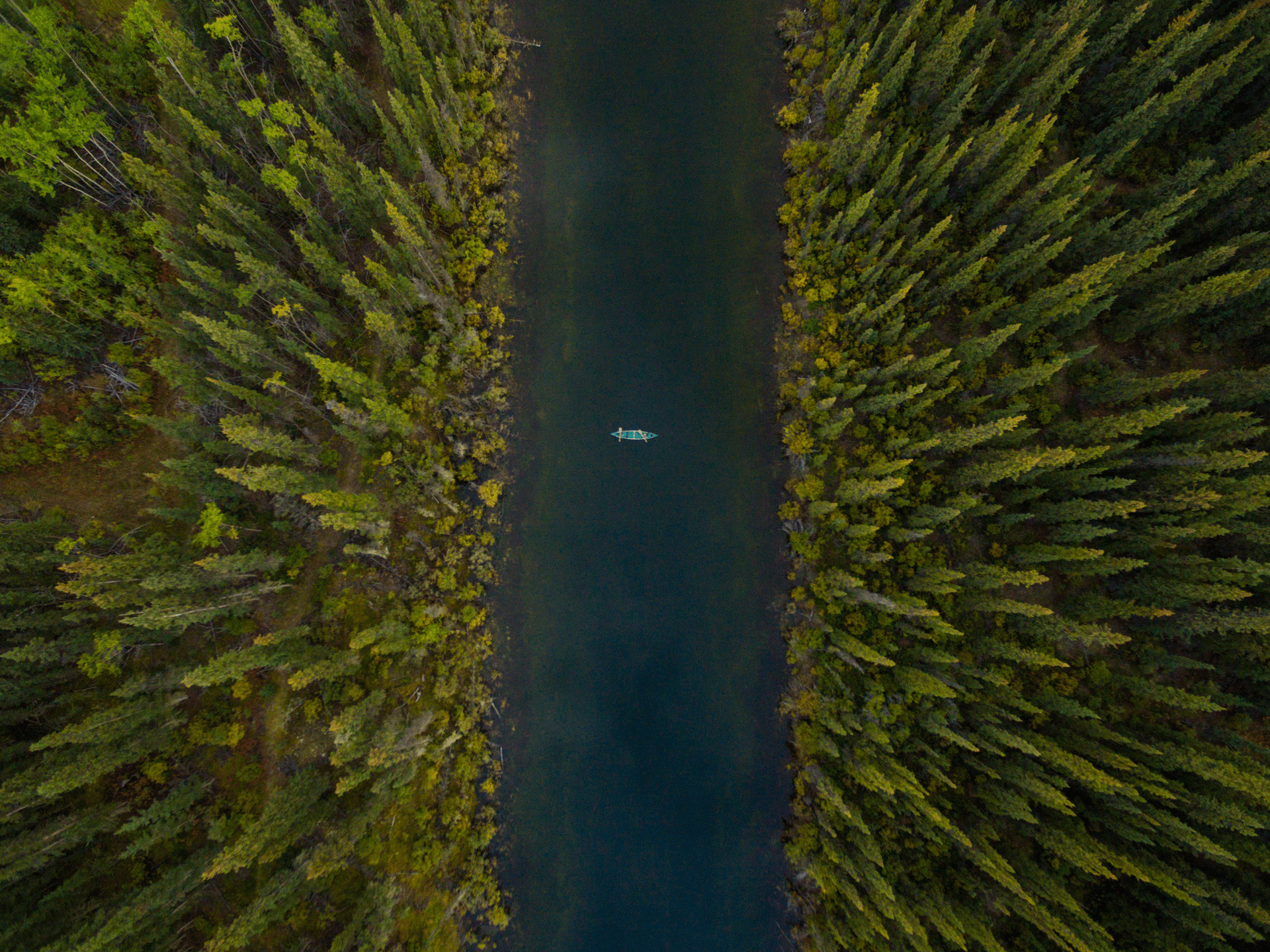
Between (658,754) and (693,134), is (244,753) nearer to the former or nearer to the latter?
(658,754)

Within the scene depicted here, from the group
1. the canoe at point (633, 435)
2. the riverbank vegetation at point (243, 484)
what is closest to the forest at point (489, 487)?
the riverbank vegetation at point (243, 484)

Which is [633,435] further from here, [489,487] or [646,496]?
[489,487]

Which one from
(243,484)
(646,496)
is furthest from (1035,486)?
(243,484)

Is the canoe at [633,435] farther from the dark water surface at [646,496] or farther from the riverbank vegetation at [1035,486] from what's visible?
the riverbank vegetation at [1035,486]

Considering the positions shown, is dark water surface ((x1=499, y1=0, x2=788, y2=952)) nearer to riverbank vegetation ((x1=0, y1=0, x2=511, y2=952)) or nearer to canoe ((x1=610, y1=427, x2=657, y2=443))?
canoe ((x1=610, y1=427, x2=657, y2=443))

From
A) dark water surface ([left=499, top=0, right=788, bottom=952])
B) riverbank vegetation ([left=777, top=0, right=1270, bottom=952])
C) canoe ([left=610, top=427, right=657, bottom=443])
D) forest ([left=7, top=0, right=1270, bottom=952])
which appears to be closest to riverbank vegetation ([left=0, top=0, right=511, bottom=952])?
forest ([left=7, top=0, right=1270, bottom=952])

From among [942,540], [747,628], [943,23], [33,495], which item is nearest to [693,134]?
[943,23]
